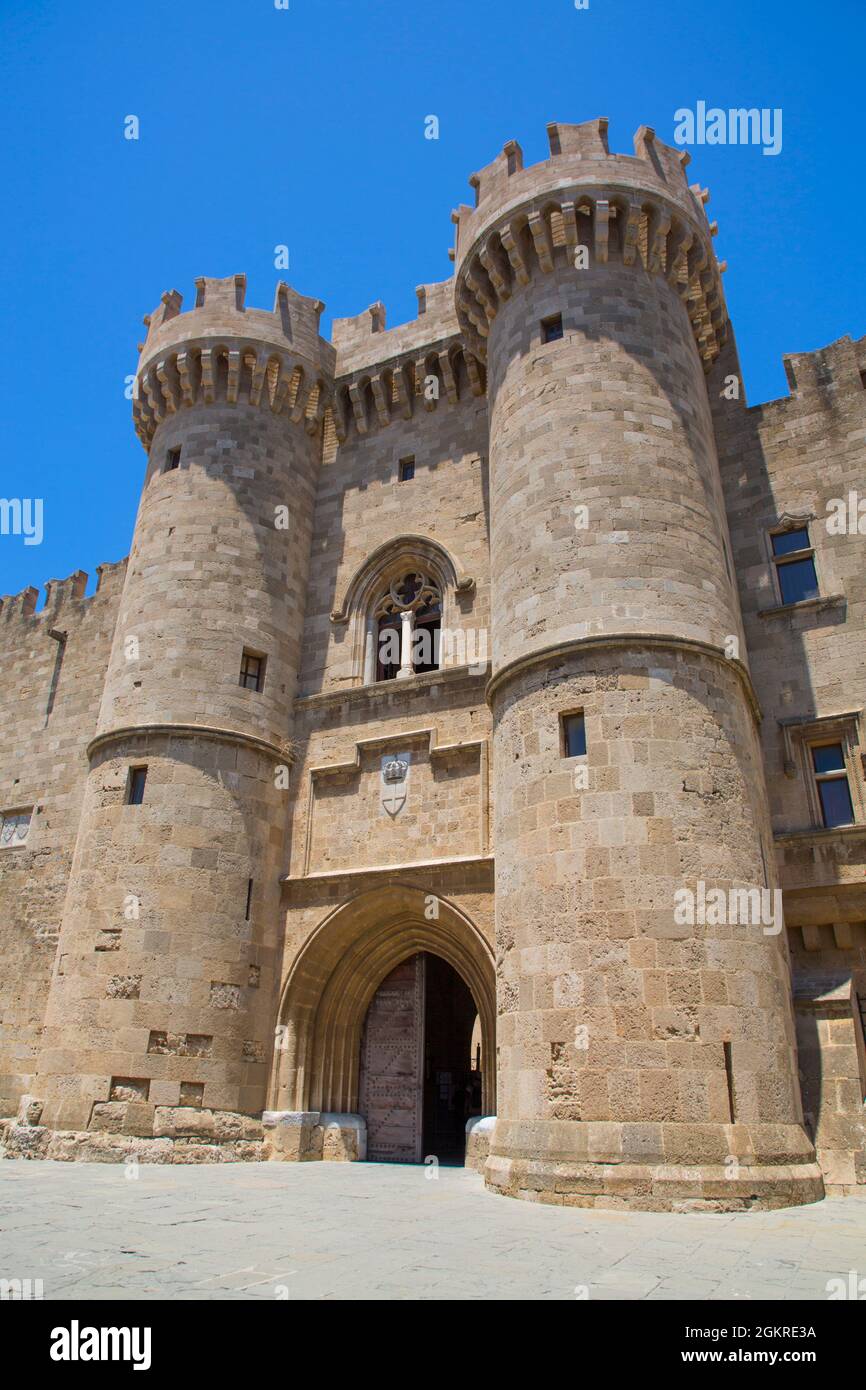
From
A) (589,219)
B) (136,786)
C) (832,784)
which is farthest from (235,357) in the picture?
(832,784)

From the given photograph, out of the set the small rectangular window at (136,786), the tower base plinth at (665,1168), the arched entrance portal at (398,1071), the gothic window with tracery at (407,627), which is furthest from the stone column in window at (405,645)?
the tower base plinth at (665,1168)

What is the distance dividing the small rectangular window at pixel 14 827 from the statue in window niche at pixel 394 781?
9.09m

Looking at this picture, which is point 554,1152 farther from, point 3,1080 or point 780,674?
point 3,1080

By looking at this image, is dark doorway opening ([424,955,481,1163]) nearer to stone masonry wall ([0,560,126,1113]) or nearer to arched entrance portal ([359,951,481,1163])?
arched entrance portal ([359,951,481,1163])

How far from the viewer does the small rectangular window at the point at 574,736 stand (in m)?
10.9

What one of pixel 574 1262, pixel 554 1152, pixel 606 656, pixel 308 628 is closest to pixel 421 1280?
pixel 574 1262

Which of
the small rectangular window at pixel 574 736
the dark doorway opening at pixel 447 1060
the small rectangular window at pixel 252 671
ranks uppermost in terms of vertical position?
the small rectangular window at pixel 252 671

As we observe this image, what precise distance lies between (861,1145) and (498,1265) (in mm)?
6940

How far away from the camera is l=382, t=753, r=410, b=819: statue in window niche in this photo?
14125 millimetres

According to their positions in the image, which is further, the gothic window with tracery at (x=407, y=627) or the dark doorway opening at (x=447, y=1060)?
the dark doorway opening at (x=447, y=1060)

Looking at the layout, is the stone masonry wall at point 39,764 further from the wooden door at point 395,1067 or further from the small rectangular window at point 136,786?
the wooden door at point 395,1067

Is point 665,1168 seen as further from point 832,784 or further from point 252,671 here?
point 252,671

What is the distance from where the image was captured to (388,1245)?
611cm

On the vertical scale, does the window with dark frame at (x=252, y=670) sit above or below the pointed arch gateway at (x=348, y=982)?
above
